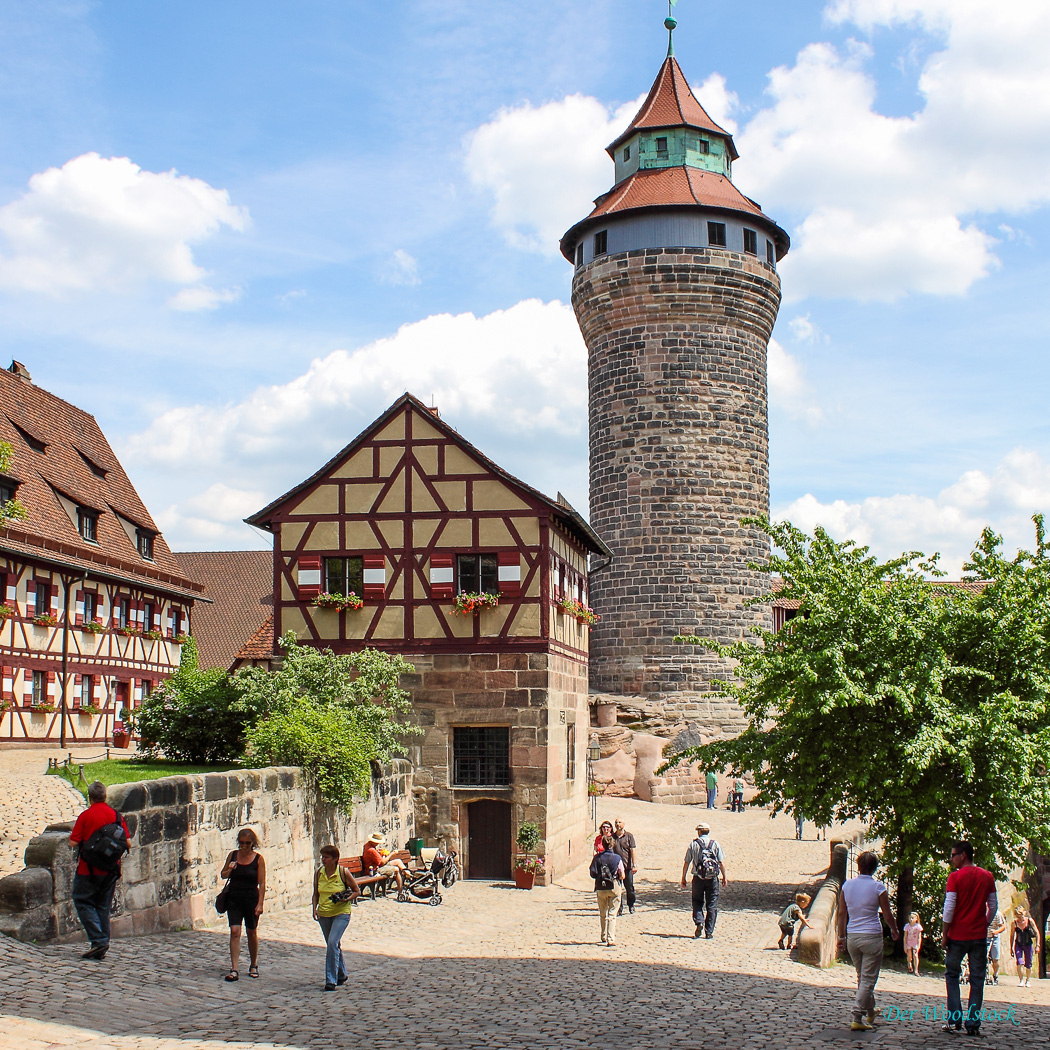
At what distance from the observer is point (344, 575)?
21156 mm

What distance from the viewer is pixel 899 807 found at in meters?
15.9

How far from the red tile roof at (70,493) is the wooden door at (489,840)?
12287 millimetres

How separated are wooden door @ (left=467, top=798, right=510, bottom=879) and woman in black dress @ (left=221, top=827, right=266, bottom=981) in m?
10.2

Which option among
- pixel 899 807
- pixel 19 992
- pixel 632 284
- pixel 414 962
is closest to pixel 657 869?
pixel 899 807

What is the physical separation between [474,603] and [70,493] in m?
14.2

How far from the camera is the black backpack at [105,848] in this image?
31.0 ft

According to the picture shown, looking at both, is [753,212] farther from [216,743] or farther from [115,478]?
[216,743]

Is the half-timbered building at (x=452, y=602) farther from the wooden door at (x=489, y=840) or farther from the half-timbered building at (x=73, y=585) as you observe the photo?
the half-timbered building at (x=73, y=585)

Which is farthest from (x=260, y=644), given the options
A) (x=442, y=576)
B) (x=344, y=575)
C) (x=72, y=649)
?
(x=442, y=576)

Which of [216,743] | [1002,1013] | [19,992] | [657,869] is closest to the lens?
[19,992]

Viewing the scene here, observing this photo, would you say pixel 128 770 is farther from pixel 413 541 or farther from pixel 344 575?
pixel 413 541

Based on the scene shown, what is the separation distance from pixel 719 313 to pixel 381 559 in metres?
15.6

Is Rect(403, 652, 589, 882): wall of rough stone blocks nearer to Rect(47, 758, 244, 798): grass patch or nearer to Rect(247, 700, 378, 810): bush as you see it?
Rect(47, 758, 244, 798): grass patch

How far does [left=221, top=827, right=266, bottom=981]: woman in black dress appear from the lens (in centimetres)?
985
